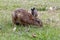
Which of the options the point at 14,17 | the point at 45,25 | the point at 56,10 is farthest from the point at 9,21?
the point at 56,10

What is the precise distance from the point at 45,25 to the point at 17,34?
1066 millimetres

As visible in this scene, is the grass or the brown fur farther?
the brown fur

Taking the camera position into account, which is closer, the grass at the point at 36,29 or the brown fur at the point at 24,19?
the grass at the point at 36,29

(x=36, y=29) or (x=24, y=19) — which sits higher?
(x=24, y=19)

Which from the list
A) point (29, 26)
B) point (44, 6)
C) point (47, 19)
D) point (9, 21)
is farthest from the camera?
point (44, 6)

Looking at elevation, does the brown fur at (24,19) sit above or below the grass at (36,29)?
above

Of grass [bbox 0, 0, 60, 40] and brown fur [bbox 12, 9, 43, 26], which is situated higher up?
brown fur [bbox 12, 9, 43, 26]

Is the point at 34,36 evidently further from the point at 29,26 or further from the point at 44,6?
the point at 44,6

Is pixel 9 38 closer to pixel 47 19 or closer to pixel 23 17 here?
pixel 23 17

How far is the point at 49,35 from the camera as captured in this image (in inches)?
216

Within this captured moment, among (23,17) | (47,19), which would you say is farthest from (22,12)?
(47,19)

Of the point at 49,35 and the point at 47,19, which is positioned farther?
the point at 47,19

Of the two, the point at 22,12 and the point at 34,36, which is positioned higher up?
the point at 22,12

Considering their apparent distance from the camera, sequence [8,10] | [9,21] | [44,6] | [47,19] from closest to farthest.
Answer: [9,21], [47,19], [8,10], [44,6]
